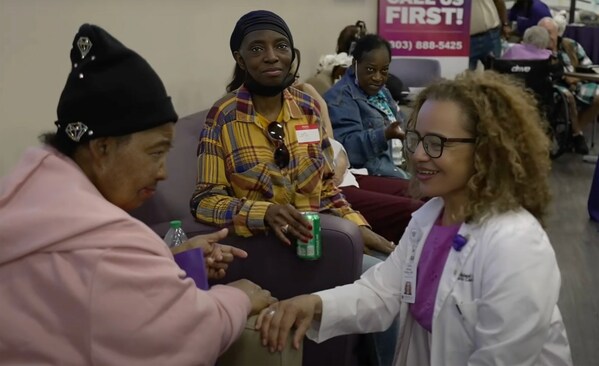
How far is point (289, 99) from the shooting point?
2.56 metres

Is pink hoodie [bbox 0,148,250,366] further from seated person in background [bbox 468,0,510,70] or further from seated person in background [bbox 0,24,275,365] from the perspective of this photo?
seated person in background [bbox 468,0,510,70]

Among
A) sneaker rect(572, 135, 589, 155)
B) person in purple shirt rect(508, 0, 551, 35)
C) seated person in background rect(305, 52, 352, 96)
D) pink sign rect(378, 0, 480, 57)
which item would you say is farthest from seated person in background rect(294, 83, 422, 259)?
person in purple shirt rect(508, 0, 551, 35)

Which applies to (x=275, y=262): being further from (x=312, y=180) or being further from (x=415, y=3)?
(x=415, y=3)

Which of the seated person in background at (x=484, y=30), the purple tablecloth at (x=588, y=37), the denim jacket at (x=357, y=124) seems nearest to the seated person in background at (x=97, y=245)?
the denim jacket at (x=357, y=124)

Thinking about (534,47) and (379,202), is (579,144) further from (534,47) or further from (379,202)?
(379,202)

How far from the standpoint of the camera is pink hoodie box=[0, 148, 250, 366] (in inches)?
47.1

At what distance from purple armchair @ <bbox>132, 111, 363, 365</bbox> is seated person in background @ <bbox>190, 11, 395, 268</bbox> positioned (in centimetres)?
6

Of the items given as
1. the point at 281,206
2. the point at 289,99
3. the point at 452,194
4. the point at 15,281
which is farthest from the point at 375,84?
the point at 15,281

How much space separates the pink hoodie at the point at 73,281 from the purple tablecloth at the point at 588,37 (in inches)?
336

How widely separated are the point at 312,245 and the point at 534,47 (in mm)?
5695

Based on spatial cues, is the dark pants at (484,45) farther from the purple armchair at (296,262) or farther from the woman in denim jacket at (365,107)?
the purple armchair at (296,262)

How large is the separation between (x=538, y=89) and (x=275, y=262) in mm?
4987

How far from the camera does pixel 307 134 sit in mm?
2529

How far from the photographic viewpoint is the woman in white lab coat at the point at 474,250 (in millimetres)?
1435
